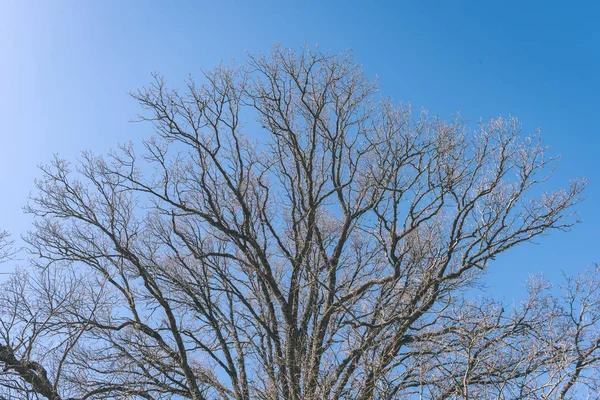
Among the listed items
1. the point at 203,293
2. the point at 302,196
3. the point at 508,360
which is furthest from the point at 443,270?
the point at 203,293

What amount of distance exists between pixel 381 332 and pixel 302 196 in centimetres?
431

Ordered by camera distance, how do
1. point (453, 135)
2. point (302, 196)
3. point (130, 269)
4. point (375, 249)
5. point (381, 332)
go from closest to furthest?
point (381, 332) < point (453, 135) < point (130, 269) < point (302, 196) < point (375, 249)

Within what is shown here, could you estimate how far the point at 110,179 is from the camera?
12273mm

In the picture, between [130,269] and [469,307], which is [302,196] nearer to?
[130,269]

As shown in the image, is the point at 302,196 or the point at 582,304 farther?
the point at 302,196

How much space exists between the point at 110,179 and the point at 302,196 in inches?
182

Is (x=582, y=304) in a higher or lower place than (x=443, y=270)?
lower

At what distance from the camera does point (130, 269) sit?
→ 12.5 meters

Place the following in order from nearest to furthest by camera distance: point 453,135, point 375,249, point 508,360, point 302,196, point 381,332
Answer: point 508,360 → point 381,332 → point 453,135 → point 302,196 → point 375,249

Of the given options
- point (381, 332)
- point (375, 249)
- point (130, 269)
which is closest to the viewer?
point (381, 332)

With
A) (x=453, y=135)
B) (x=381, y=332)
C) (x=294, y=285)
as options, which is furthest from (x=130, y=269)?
(x=453, y=135)

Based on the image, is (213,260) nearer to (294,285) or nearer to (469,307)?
(294,285)

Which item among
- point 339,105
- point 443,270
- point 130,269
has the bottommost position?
point 443,270

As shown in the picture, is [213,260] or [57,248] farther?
[213,260]
